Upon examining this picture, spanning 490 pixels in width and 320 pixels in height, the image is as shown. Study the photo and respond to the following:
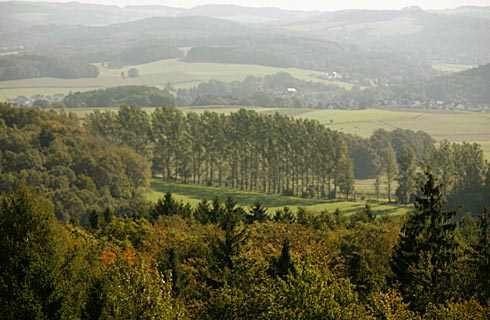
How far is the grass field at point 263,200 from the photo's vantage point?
113312 mm

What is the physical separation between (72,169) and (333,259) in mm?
68748

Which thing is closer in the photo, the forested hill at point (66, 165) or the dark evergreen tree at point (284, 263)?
the dark evergreen tree at point (284, 263)

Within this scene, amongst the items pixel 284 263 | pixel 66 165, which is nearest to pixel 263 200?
pixel 66 165

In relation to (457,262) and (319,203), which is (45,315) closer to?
(457,262)

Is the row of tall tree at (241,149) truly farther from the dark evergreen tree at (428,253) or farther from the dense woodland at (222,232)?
the dark evergreen tree at (428,253)

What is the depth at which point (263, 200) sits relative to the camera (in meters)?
120

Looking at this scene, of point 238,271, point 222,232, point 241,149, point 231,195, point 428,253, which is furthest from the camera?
point 241,149

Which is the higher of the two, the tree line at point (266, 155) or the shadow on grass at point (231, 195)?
the tree line at point (266, 155)

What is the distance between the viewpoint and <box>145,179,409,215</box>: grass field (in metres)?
113

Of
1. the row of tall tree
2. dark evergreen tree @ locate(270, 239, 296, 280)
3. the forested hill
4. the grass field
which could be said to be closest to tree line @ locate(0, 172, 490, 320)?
dark evergreen tree @ locate(270, 239, 296, 280)

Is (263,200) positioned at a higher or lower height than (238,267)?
lower

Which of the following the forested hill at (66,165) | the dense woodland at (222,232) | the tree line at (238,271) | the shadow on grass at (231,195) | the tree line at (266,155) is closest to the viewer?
the tree line at (238,271)

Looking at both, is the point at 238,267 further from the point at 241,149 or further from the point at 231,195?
the point at 241,149

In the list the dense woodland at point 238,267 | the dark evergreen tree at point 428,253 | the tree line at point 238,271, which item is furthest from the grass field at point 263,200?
the dark evergreen tree at point 428,253
